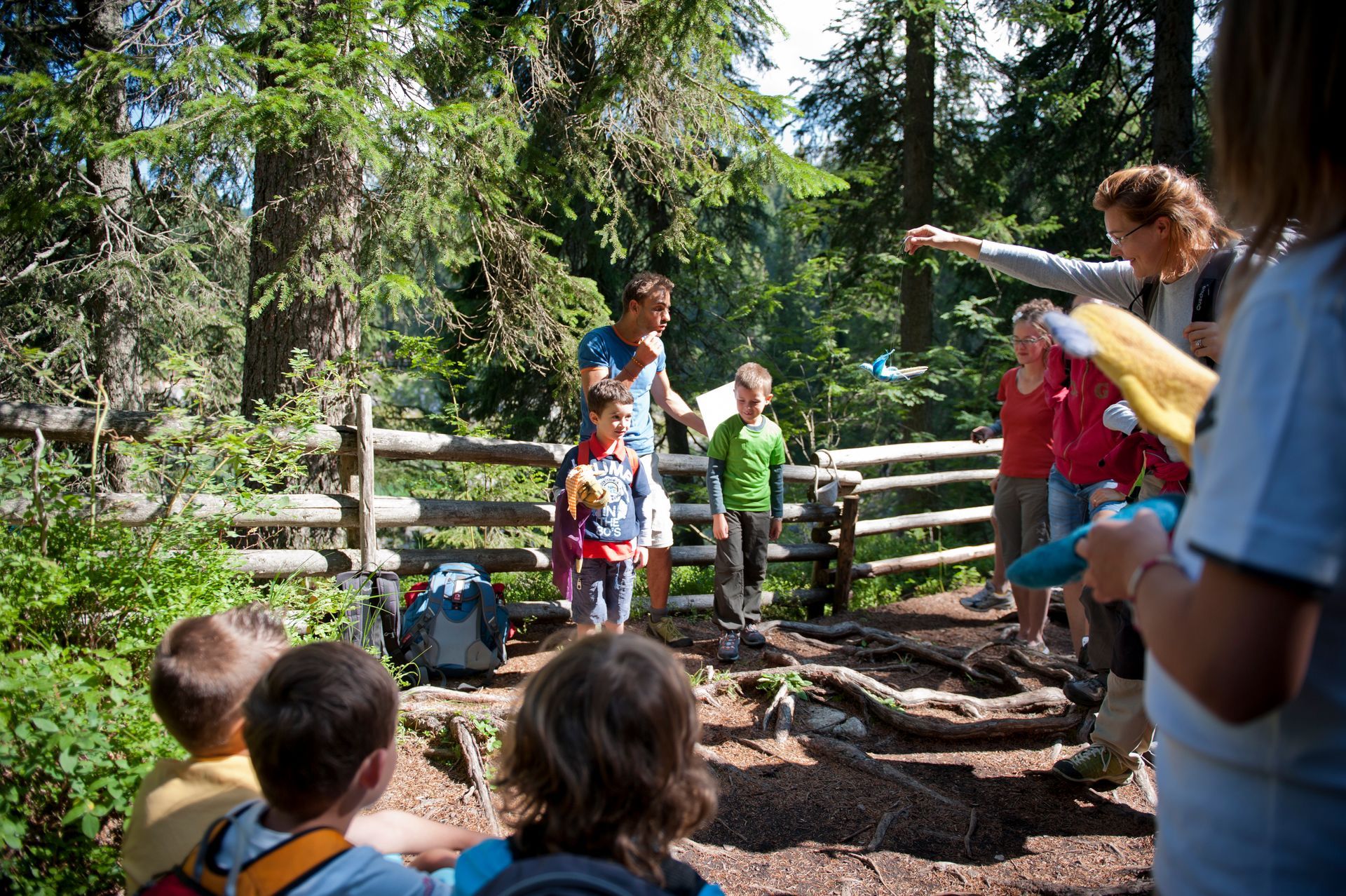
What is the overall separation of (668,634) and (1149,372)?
4946 mm

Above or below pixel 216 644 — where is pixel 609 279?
above

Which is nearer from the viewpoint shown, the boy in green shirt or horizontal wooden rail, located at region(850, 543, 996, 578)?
the boy in green shirt

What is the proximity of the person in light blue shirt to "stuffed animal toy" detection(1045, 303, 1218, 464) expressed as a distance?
0.17m

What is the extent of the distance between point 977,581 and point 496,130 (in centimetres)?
631

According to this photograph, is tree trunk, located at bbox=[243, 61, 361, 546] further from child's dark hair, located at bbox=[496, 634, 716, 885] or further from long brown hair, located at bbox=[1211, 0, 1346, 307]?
long brown hair, located at bbox=[1211, 0, 1346, 307]

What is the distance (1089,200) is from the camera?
41.9 ft

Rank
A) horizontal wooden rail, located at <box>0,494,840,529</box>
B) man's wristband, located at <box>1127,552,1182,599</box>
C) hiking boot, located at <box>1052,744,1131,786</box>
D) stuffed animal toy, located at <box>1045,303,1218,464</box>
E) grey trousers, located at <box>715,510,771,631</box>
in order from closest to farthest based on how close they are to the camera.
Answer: man's wristband, located at <box>1127,552,1182,599</box> < stuffed animal toy, located at <box>1045,303,1218,464</box> < horizontal wooden rail, located at <box>0,494,840,529</box> < hiking boot, located at <box>1052,744,1131,786</box> < grey trousers, located at <box>715,510,771,631</box>

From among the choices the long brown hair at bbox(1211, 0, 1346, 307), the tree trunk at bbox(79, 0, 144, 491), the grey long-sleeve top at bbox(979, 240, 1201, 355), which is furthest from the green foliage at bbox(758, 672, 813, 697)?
the tree trunk at bbox(79, 0, 144, 491)

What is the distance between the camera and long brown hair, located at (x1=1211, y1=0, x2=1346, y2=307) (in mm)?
924

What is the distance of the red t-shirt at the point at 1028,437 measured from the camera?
556cm

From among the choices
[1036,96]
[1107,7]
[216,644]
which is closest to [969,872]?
[216,644]

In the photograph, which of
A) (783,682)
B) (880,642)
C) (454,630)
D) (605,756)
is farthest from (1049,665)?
(605,756)

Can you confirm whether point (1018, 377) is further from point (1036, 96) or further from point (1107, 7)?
point (1107, 7)

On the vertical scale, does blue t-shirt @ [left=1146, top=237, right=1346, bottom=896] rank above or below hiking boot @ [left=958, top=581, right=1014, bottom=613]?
above
